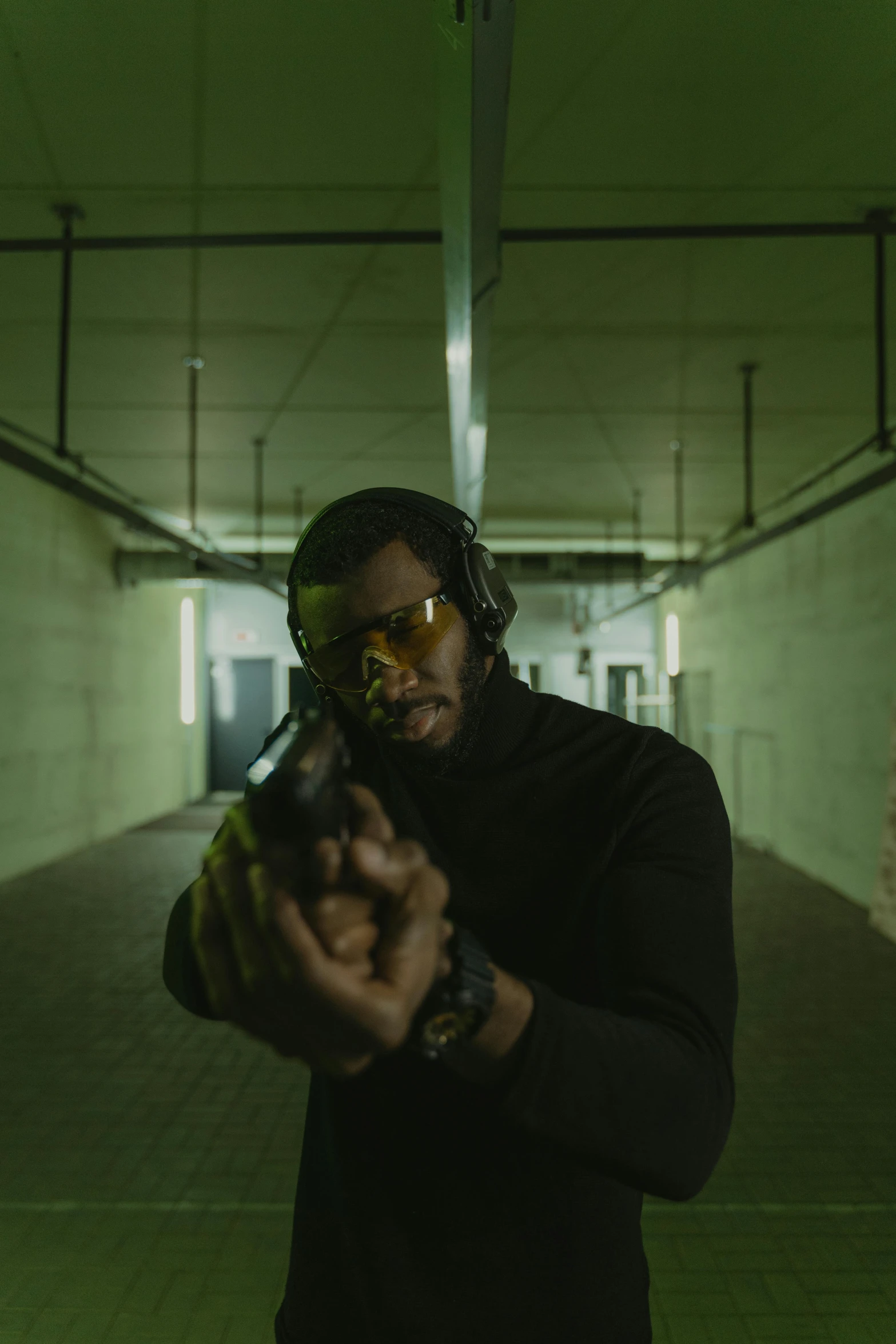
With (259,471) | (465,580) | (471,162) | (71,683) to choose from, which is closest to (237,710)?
(71,683)

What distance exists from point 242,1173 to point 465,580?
2.53 m

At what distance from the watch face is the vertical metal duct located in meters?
1.79

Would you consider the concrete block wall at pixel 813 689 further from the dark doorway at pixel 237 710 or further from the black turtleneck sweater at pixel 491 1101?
the dark doorway at pixel 237 710

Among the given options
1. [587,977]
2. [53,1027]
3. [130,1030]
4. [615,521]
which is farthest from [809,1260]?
[615,521]

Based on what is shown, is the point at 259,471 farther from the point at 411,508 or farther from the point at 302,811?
the point at 302,811

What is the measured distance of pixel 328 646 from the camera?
1.00 meters

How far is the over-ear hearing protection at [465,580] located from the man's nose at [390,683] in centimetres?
13

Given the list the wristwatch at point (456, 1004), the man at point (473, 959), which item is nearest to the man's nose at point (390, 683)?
the man at point (473, 959)

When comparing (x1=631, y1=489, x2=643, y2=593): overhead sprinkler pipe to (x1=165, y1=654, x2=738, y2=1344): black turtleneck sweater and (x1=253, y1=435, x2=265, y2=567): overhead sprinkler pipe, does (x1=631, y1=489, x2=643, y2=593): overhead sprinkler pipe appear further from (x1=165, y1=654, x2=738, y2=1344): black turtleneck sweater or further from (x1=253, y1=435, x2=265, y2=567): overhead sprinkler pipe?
(x1=165, y1=654, x2=738, y2=1344): black turtleneck sweater

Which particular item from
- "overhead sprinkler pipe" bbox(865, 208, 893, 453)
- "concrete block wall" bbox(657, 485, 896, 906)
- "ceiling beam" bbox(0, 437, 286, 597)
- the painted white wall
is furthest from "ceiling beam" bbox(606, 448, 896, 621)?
the painted white wall

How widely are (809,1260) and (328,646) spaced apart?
244 cm

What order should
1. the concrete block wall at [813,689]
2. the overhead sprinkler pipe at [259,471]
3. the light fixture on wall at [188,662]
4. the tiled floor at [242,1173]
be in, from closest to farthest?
1. the tiled floor at [242,1173]
2. the concrete block wall at [813,689]
3. the overhead sprinkler pipe at [259,471]
4. the light fixture on wall at [188,662]

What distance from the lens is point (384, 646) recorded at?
976 millimetres

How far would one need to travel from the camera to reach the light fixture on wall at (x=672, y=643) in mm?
11922
